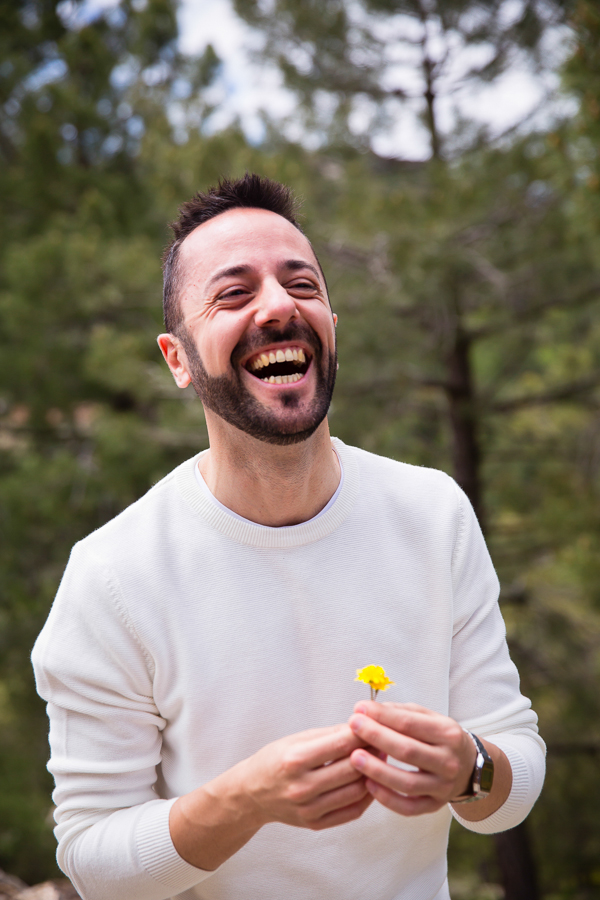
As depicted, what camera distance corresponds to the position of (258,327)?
1.49 metres

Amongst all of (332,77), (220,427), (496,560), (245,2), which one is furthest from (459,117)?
(220,427)

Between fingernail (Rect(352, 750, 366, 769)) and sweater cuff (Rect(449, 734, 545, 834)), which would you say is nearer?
fingernail (Rect(352, 750, 366, 769))

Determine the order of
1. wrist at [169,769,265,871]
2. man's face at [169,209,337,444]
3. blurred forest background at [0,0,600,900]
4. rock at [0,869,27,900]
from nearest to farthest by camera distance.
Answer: wrist at [169,769,265,871] < man's face at [169,209,337,444] < rock at [0,869,27,900] < blurred forest background at [0,0,600,900]

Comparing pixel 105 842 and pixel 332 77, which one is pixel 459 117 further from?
pixel 105 842

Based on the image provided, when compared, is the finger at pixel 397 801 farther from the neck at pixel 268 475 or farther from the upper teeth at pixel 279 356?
the upper teeth at pixel 279 356

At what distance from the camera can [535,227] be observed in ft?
17.1

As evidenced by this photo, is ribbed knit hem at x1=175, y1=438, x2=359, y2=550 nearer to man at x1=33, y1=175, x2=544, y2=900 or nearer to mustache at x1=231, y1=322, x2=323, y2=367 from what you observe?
man at x1=33, y1=175, x2=544, y2=900

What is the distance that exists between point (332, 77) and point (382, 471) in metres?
4.80

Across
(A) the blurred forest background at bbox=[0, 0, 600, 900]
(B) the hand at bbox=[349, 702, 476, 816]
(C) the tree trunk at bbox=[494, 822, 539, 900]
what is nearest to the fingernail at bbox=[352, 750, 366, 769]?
(B) the hand at bbox=[349, 702, 476, 816]

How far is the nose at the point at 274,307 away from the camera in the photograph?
146 cm

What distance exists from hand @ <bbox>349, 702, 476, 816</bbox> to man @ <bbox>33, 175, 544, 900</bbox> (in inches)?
4.6

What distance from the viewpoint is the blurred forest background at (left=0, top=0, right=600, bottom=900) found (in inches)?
198

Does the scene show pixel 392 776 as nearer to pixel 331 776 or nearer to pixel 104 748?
pixel 331 776

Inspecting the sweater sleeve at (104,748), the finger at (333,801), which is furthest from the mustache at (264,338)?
the finger at (333,801)
